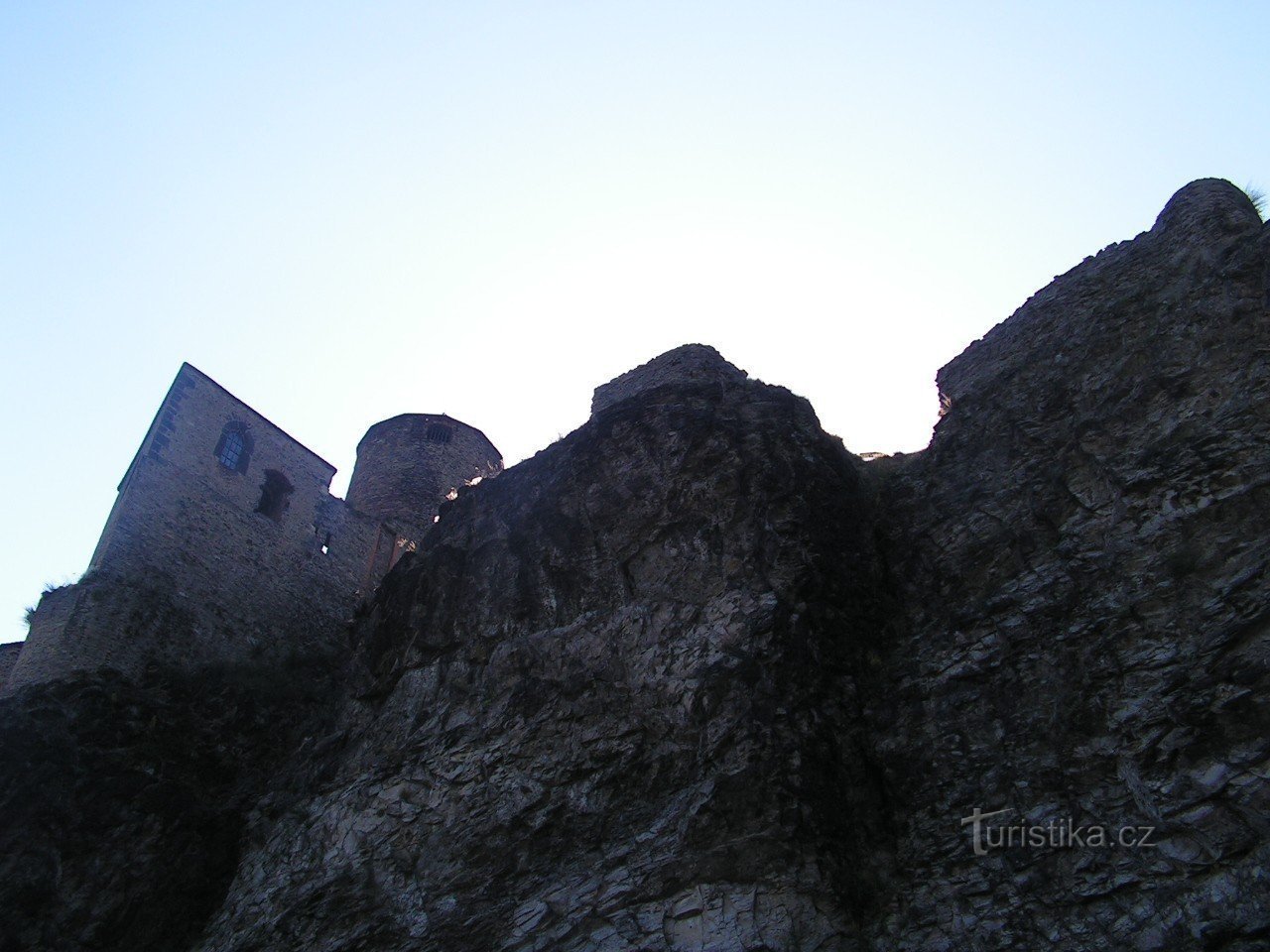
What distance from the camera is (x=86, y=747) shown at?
15.5m

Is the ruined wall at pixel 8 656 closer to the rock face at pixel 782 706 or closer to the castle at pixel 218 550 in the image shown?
the castle at pixel 218 550

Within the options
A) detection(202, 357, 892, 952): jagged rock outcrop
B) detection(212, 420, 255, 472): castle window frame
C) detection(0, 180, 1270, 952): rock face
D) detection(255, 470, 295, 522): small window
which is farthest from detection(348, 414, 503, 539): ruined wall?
detection(202, 357, 892, 952): jagged rock outcrop

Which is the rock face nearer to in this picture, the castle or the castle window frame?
the castle

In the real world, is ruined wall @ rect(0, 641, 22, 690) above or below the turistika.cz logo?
above

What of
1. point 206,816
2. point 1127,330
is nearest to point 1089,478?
point 1127,330

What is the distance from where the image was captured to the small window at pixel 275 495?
73.8 feet

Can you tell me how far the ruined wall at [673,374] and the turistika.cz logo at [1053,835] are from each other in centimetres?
837

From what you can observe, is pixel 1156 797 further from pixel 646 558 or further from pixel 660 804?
pixel 646 558

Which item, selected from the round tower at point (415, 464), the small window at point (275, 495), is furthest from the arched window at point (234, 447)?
the round tower at point (415, 464)

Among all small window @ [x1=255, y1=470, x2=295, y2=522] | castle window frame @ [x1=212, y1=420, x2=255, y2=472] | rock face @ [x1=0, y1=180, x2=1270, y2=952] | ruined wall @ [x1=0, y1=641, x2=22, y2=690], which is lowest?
rock face @ [x1=0, y1=180, x2=1270, y2=952]

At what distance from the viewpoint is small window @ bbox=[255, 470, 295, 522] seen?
22.5 metres

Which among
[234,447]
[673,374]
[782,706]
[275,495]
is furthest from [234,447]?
[782,706]

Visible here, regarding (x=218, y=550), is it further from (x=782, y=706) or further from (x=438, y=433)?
(x=782, y=706)

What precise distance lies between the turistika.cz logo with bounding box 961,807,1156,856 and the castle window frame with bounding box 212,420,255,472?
16695mm
